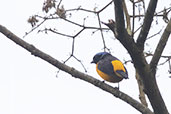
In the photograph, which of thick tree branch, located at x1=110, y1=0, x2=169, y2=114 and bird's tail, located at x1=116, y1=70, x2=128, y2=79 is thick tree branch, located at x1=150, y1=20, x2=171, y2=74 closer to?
thick tree branch, located at x1=110, y1=0, x2=169, y2=114

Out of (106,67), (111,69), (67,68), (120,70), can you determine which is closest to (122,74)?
(120,70)

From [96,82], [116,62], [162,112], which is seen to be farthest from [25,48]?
[116,62]

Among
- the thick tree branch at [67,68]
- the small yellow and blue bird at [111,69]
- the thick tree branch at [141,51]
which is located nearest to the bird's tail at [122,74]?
the small yellow and blue bird at [111,69]

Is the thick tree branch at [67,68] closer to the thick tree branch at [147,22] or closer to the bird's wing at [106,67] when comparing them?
the thick tree branch at [147,22]

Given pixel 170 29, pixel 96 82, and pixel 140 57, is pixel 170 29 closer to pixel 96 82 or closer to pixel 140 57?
pixel 140 57

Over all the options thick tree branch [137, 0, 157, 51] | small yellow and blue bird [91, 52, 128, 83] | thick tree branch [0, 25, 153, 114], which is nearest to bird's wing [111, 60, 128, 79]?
small yellow and blue bird [91, 52, 128, 83]

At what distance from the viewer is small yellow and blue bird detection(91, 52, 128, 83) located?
447 cm

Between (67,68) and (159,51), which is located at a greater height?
(159,51)

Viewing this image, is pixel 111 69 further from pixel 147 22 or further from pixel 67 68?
pixel 147 22

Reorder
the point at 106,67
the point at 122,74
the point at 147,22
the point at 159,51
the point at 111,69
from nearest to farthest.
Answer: the point at 147,22, the point at 159,51, the point at 122,74, the point at 111,69, the point at 106,67

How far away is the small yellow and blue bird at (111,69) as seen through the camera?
A: 14.7 feet

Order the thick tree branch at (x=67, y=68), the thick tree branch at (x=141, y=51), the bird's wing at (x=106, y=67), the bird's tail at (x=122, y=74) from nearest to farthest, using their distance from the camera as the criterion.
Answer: the thick tree branch at (x=141, y=51)
the thick tree branch at (x=67, y=68)
the bird's tail at (x=122, y=74)
the bird's wing at (x=106, y=67)

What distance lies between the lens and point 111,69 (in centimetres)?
459

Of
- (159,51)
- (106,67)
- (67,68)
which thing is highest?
(159,51)
